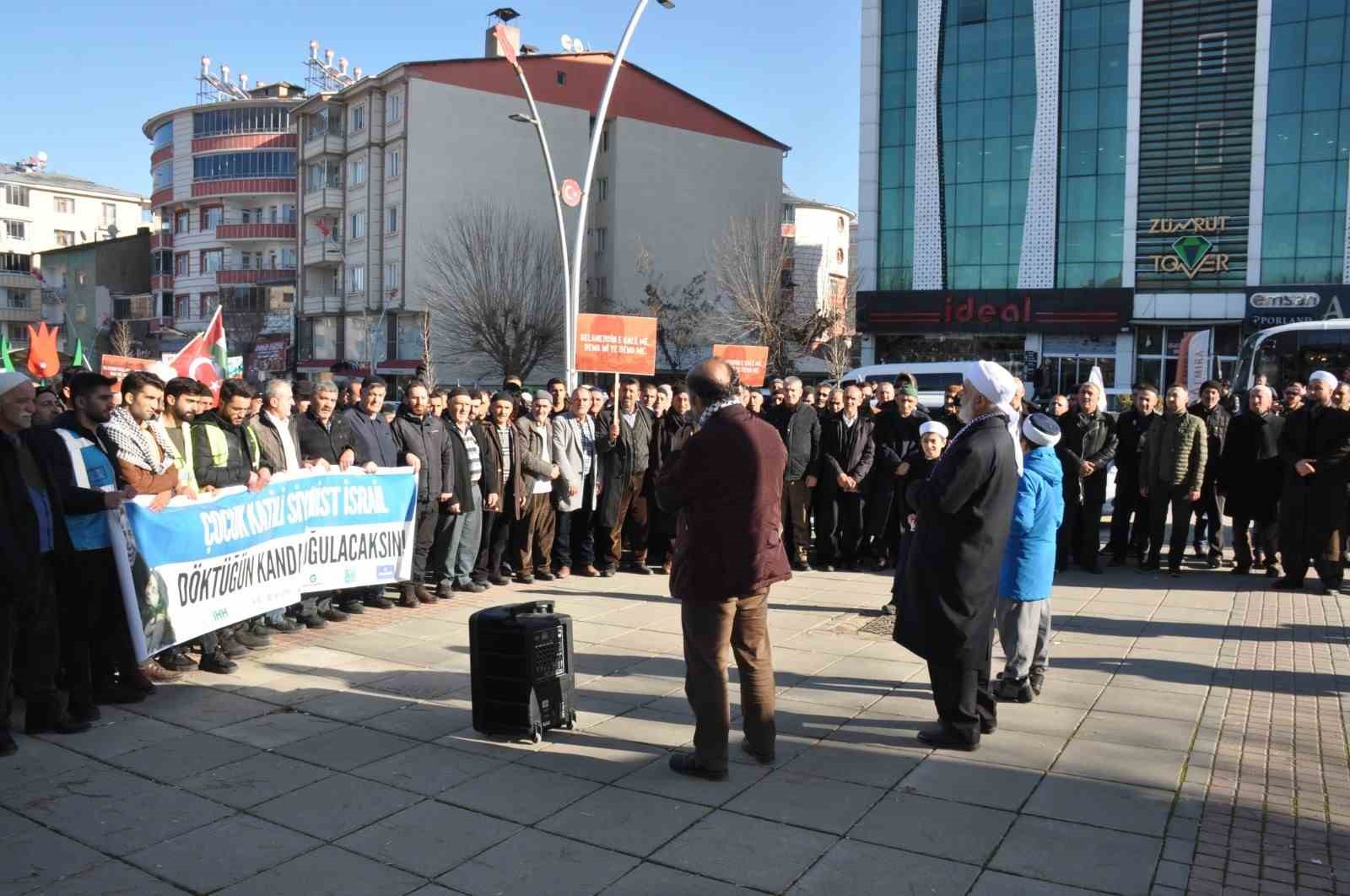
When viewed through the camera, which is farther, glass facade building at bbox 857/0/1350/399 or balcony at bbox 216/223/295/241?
balcony at bbox 216/223/295/241

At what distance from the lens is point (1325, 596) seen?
33.5 feet

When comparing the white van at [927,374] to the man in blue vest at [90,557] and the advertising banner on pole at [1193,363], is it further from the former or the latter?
the man in blue vest at [90,557]

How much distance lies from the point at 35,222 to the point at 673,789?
11274 centimetres

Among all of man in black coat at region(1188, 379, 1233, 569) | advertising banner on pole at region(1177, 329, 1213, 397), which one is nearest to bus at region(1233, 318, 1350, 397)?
advertising banner on pole at region(1177, 329, 1213, 397)

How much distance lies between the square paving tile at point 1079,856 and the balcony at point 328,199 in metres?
59.3

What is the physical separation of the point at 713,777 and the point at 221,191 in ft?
234

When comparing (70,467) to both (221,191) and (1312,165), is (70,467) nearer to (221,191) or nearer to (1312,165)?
(1312,165)

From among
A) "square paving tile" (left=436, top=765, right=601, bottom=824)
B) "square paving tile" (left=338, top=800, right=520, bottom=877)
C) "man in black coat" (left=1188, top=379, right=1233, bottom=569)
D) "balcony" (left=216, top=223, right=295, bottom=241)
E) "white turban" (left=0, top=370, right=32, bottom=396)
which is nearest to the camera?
"square paving tile" (left=338, top=800, right=520, bottom=877)

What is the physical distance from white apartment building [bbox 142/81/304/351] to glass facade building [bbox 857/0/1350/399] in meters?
38.7

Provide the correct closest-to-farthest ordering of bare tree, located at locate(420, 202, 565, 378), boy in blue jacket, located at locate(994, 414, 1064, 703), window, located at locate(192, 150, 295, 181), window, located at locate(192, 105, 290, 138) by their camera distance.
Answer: boy in blue jacket, located at locate(994, 414, 1064, 703) → bare tree, located at locate(420, 202, 565, 378) → window, located at locate(192, 150, 295, 181) → window, located at locate(192, 105, 290, 138)

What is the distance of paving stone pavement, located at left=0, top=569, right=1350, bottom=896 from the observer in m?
4.14

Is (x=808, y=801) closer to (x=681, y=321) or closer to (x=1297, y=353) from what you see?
(x=1297, y=353)

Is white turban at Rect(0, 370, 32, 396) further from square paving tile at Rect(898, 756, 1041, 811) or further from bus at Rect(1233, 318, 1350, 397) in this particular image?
bus at Rect(1233, 318, 1350, 397)

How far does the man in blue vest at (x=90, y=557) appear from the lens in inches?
233
